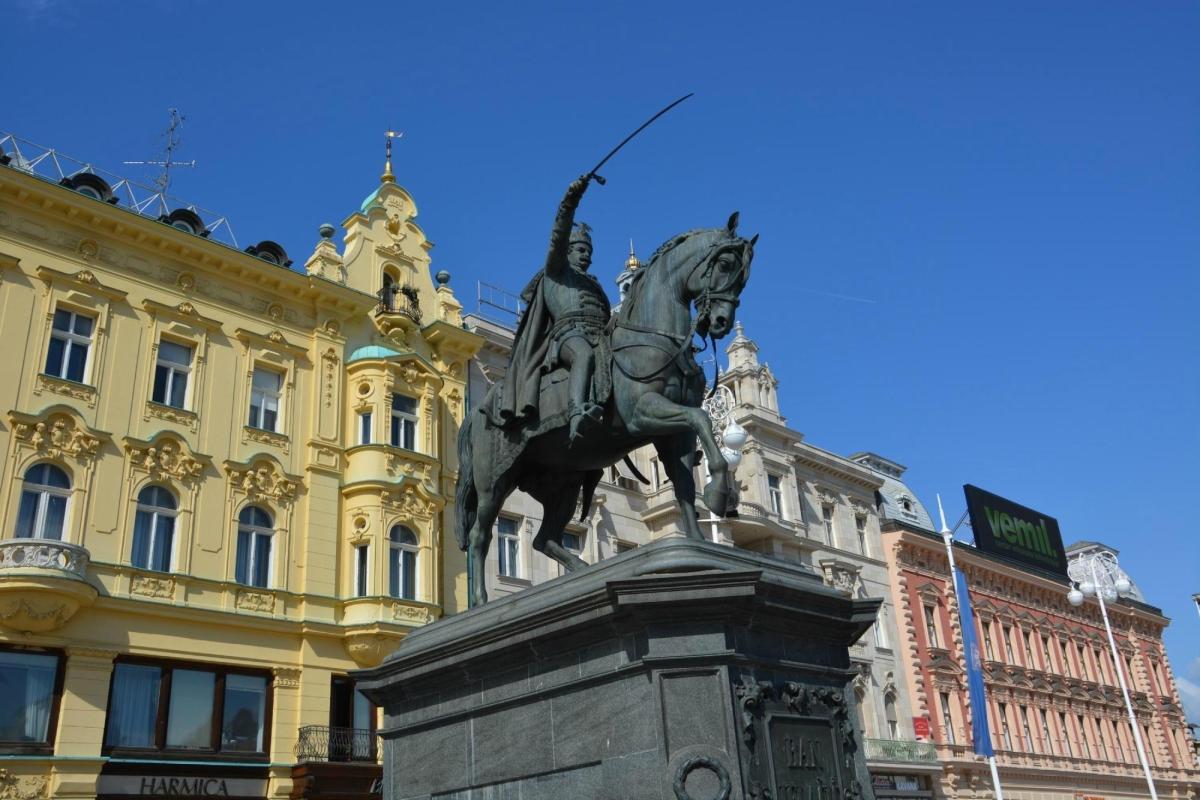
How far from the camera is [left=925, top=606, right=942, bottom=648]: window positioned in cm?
4541

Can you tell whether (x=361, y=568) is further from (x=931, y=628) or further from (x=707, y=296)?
(x=931, y=628)

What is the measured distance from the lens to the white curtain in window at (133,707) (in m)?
22.5

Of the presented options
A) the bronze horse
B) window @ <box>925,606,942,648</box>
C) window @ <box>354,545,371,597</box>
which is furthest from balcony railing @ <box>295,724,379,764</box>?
window @ <box>925,606,942,648</box>

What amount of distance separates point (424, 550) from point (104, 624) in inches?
337

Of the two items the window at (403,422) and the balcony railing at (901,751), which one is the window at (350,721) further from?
the balcony railing at (901,751)

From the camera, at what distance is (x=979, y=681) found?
3559cm

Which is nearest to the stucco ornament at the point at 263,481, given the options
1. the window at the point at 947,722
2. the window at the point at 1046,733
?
the window at the point at 947,722

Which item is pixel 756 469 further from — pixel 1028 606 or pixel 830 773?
pixel 830 773

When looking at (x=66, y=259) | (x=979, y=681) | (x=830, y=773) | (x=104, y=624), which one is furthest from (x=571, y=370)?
(x=979, y=681)

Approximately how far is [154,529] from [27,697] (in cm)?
459

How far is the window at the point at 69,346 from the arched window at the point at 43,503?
92.8 inches

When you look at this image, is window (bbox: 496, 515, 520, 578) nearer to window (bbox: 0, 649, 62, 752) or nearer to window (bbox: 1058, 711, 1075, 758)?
window (bbox: 0, 649, 62, 752)

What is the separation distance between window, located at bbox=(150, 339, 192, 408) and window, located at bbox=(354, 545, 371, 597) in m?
5.85

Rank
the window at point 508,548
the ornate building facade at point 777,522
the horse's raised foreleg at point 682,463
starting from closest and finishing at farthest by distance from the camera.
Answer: the horse's raised foreleg at point 682,463 → the window at point 508,548 → the ornate building facade at point 777,522
